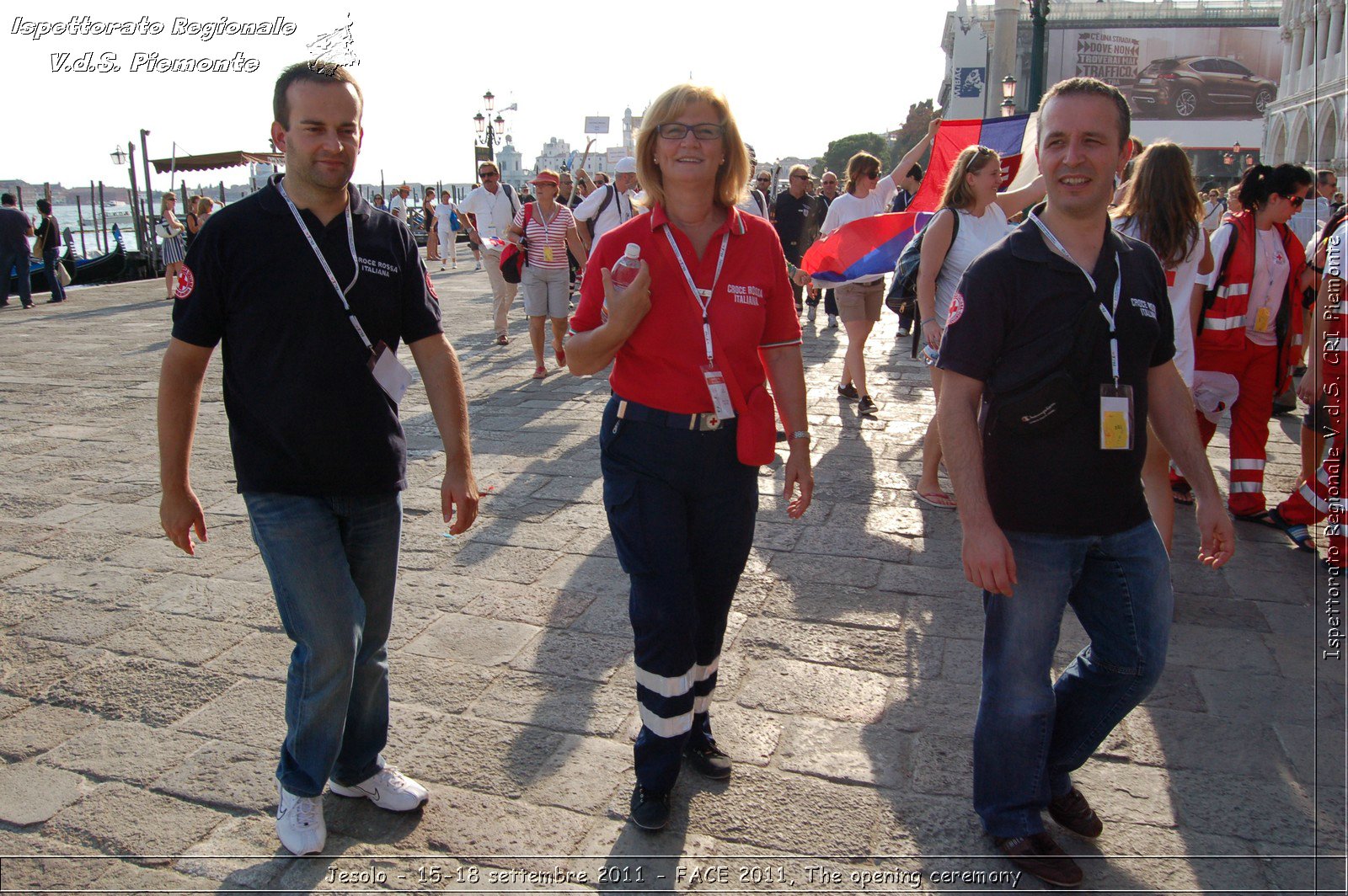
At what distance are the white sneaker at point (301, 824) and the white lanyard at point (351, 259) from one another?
1208 mm

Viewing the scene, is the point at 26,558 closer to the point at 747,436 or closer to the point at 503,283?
the point at 747,436

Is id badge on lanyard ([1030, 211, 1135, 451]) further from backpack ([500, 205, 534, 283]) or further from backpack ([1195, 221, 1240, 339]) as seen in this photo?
backpack ([500, 205, 534, 283])

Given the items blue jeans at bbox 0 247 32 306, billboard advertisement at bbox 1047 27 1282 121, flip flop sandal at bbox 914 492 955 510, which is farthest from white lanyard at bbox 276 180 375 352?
billboard advertisement at bbox 1047 27 1282 121

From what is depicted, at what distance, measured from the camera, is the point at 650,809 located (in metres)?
2.65

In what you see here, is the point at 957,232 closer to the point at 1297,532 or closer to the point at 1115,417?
the point at 1297,532

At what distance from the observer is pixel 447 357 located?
106 inches

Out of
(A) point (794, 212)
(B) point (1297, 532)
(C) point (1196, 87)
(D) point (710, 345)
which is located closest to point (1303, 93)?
(C) point (1196, 87)

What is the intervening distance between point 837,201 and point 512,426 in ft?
14.3

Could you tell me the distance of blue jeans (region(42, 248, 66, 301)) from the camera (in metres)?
16.3

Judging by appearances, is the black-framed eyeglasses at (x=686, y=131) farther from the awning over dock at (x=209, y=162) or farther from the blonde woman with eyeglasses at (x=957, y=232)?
the awning over dock at (x=209, y=162)

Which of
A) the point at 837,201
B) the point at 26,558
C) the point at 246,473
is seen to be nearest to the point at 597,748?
the point at 246,473

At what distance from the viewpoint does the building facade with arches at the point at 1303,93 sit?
43.1 metres

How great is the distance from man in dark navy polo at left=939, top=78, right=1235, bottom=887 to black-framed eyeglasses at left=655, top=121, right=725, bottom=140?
78 cm

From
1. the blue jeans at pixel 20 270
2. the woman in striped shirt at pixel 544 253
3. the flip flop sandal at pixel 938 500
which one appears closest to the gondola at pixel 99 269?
the blue jeans at pixel 20 270
